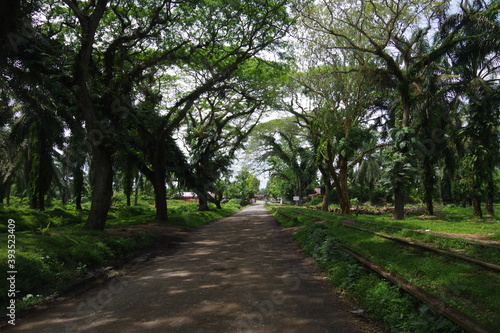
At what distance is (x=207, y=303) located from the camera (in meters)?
4.87

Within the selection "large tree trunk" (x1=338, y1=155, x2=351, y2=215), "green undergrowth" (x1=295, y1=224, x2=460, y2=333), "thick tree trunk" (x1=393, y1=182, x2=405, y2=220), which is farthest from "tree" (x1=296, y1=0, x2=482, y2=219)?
"green undergrowth" (x1=295, y1=224, x2=460, y2=333)

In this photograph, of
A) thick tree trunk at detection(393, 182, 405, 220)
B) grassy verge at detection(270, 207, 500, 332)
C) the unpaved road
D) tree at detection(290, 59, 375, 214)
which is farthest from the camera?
tree at detection(290, 59, 375, 214)

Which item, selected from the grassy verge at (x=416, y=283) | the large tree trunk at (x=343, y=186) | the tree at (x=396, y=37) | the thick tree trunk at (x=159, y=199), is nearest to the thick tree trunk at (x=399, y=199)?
the tree at (x=396, y=37)

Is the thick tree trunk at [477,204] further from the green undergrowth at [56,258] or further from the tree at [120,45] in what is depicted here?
the green undergrowth at [56,258]

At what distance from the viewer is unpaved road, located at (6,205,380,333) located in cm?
408

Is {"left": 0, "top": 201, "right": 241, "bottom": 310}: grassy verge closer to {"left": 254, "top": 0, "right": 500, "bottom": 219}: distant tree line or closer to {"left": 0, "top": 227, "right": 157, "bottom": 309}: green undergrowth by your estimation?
{"left": 0, "top": 227, "right": 157, "bottom": 309}: green undergrowth

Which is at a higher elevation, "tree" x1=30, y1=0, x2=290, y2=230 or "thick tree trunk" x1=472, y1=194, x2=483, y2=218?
"tree" x1=30, y1=0, x2=290, y2=230

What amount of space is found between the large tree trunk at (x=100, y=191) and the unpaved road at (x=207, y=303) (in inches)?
143

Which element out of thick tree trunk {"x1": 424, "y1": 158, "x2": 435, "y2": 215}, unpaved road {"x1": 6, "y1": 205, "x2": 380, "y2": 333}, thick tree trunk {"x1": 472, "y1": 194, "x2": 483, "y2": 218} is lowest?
unpaved road {"x1": 6, "y1": 205, "x2": 380, "y2": 333}

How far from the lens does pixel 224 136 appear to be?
90.1 feet

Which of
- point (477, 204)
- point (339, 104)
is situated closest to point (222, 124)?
point (339, 104)

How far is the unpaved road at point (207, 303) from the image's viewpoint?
4.08 meters

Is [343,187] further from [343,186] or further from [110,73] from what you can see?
[110,73]

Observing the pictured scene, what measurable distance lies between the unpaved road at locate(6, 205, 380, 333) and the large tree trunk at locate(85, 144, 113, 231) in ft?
11.9
